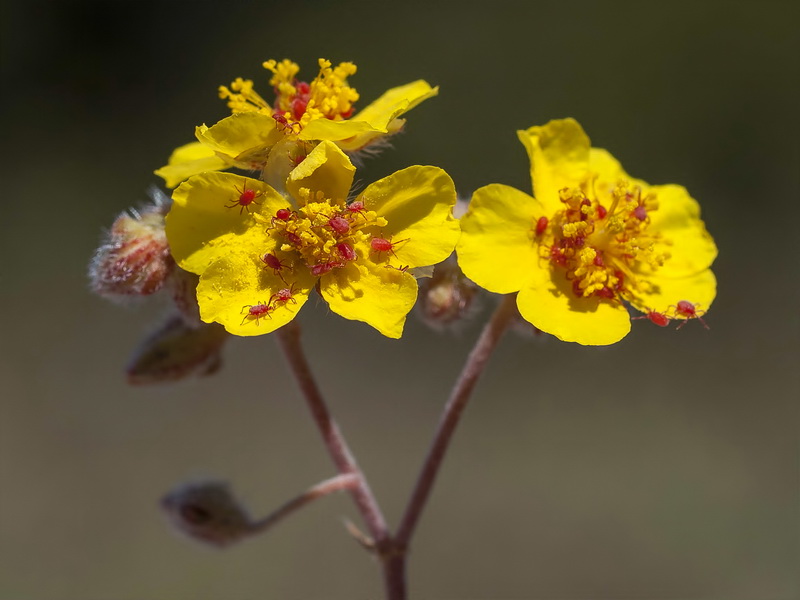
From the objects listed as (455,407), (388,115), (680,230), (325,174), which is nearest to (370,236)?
(325,174)

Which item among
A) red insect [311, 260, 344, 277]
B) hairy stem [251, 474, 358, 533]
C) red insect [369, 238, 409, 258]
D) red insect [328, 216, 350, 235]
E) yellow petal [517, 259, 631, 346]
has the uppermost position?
red insect [328, 216, 350, 235]

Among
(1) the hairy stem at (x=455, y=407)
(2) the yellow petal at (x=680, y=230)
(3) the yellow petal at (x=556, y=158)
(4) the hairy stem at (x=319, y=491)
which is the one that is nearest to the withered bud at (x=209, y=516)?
(4) the hairy stem at (x=319, y=491)

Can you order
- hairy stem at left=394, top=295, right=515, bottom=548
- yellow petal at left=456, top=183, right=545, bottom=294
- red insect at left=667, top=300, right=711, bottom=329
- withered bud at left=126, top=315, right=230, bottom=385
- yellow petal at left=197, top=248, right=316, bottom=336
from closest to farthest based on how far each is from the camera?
yellow petal at left=197, top=248, right=316, bottom=336
yellow petal at left=456, top=183, right=545, bottom=294
red insect at left=667, top=300, right=711, bottom=329
hairy stem at left=394, top=295, right=515, bottom=548
withered bud at left=126, top=315, right=230, bottom=385

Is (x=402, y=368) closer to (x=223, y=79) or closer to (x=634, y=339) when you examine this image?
(x=634, y=339)

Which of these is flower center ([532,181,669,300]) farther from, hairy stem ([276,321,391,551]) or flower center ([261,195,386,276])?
hairy stem ([276,321,391,551])

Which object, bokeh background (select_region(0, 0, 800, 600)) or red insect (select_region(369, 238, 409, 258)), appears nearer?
red insect (select_region(369, 238, 409, 258))

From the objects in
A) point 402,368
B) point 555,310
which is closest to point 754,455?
point 402,368

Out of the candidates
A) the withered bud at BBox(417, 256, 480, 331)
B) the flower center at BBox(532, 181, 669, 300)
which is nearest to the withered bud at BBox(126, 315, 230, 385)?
the withered bud at BBox(417, 256, 480, 331)
